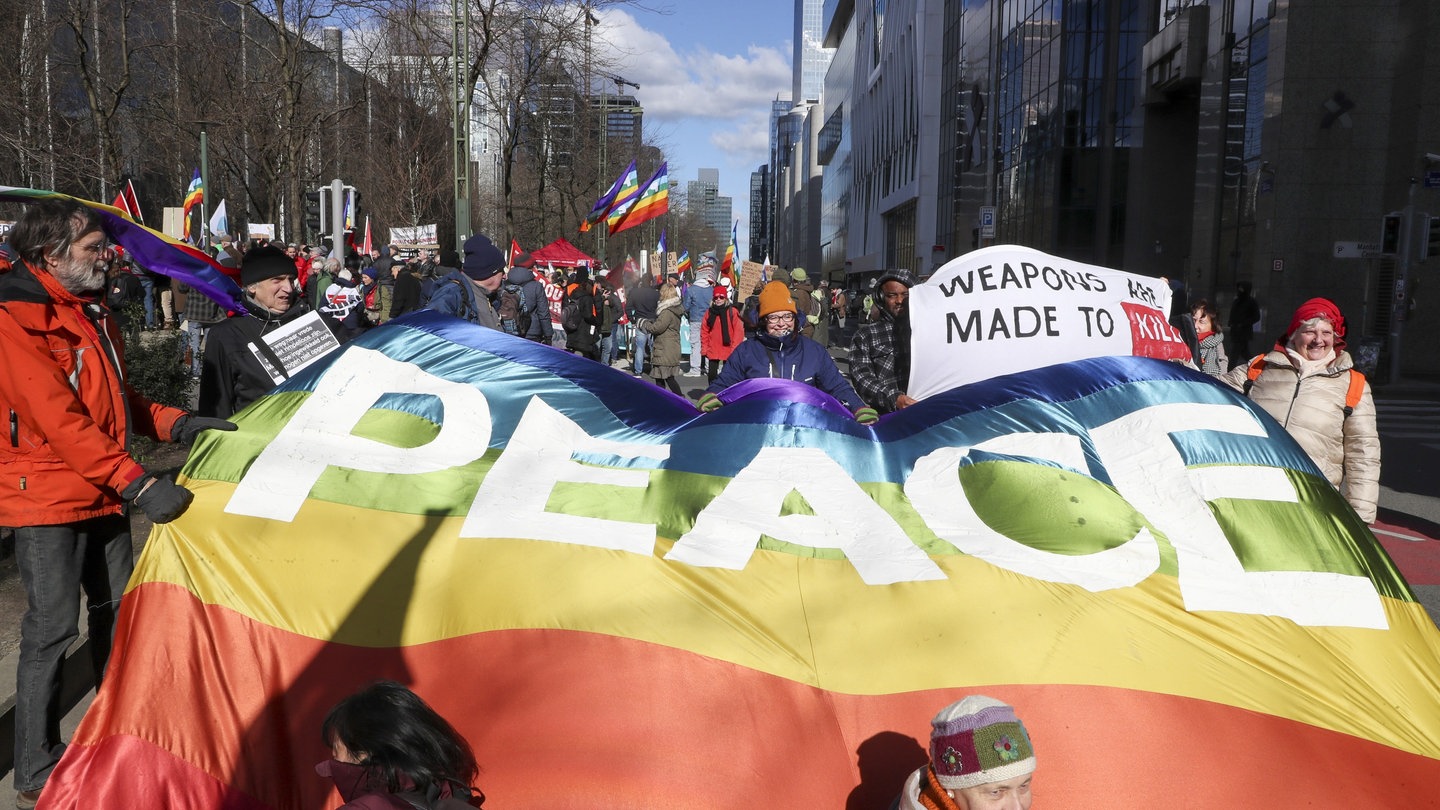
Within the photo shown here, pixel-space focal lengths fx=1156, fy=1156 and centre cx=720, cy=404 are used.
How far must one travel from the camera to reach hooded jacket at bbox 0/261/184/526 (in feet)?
11.4

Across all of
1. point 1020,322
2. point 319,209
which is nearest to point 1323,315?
point 1020,322

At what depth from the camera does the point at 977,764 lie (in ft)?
8.90

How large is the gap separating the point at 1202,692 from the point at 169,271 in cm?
441

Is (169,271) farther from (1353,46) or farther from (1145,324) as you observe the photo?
(1353,46)

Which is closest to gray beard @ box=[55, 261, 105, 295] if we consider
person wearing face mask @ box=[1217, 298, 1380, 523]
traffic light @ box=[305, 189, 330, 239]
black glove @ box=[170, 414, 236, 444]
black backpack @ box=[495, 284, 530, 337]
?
black glove @ box=[170, 414, 236, 444]

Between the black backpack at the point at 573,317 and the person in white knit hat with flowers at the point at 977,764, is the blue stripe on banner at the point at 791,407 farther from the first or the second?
the black backpack at the point at 573,317

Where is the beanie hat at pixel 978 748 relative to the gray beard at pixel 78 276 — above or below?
below

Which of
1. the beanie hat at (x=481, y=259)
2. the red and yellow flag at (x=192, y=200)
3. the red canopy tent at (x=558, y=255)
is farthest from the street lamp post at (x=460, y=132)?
the red canopy tent at (x=558, y=255)

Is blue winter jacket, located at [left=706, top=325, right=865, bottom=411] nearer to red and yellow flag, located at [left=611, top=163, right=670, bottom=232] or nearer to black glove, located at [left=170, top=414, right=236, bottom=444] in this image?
black glove, located at [left=170, top=414, right=236, bottom=444]

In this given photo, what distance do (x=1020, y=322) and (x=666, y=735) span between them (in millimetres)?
3360

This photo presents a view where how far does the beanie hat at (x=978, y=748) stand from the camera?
8.88 feet

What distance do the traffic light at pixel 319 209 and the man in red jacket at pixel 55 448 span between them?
1534 centimetres

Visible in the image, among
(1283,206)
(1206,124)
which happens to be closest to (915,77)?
(1206,124)

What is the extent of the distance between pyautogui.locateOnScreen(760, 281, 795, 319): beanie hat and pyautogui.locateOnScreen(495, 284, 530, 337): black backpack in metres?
6.00
